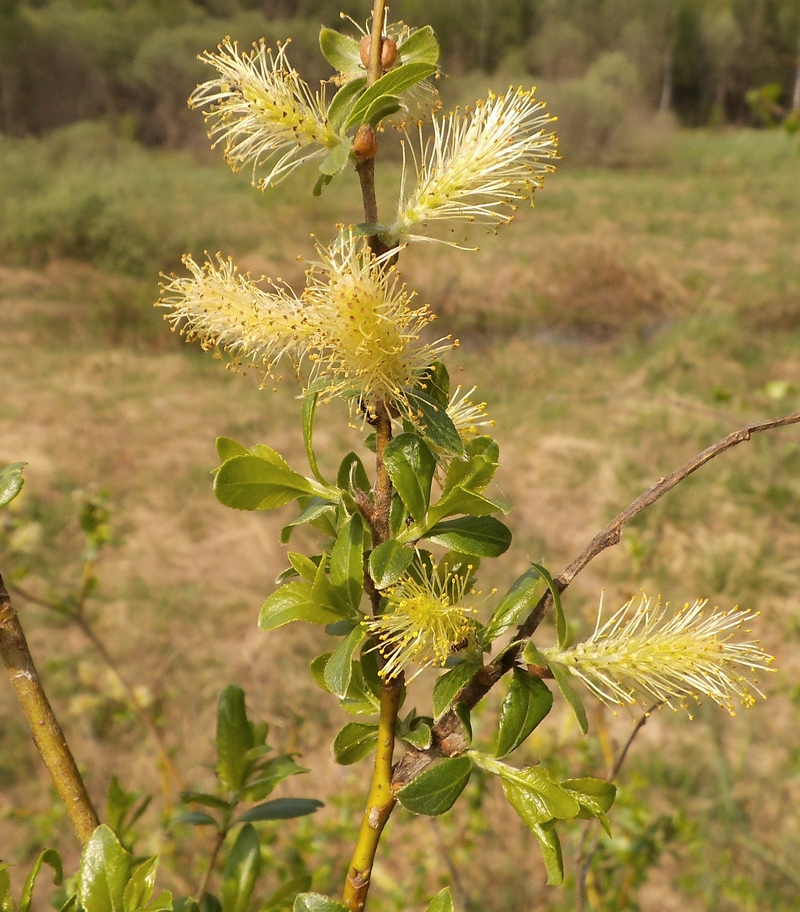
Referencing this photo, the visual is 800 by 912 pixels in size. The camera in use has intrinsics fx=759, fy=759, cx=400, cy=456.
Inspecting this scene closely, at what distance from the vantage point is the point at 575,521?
115 inches

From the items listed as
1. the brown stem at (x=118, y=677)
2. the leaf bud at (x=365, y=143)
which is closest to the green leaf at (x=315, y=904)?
the leaf bud at (x=365, y=143)

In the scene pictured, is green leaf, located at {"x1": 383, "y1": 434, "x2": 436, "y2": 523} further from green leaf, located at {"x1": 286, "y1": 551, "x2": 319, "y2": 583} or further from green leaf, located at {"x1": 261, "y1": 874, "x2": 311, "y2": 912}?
green leaf, located at {"x1": 261, "y1": 874, "x2": 311, "y2": 912}

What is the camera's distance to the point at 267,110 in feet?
1.24

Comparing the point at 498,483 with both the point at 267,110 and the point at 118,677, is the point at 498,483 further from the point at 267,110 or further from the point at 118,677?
the point at 267,110

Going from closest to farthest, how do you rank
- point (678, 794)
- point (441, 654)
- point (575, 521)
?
point (441, 654) → point (678, 794) → point (575, 521)

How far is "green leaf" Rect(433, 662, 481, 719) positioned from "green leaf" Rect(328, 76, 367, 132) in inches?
9.5

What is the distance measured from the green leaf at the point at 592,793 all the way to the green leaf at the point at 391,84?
0.96 feet

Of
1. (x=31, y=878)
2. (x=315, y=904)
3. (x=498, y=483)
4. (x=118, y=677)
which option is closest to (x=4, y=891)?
(x=31, y=878)

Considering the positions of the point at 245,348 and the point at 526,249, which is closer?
the point at 245,348

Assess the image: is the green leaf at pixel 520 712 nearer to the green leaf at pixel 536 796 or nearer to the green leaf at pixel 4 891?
the green leaf at pixel 536 796

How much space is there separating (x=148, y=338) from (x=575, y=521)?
2688 mm

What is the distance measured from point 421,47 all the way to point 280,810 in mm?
451

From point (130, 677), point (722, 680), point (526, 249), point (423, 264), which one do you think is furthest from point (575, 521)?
point (526, 249)

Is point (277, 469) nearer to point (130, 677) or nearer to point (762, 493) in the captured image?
point (130, 677)
